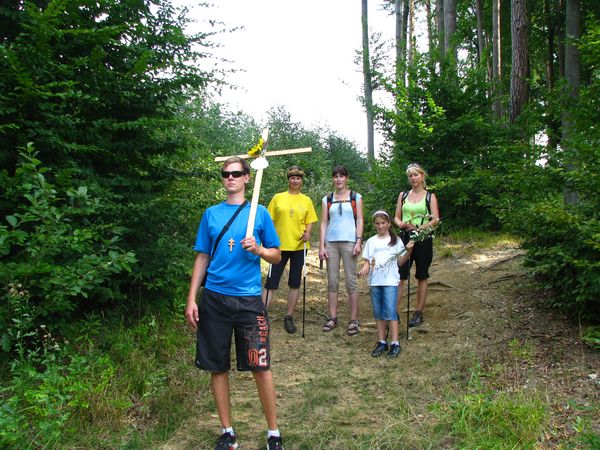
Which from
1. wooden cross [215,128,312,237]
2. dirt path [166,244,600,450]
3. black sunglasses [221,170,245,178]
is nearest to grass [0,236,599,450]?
dirt path [166,244,600,450]

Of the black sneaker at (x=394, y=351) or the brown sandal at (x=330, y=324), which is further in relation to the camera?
the brown sandal at (x=330, y=324)

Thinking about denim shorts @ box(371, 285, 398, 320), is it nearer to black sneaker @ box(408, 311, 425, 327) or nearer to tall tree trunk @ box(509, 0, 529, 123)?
black sneaker @ box(408, 311, 425, 327)

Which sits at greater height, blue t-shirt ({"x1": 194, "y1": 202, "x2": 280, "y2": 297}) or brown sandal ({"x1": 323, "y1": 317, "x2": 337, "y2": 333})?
blue t-shirt ({"x1": 194, "y1": 202, "x2": 280, "y2": 297})

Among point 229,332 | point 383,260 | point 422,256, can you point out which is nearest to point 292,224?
point 383,260

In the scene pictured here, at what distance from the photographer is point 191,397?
4.13 metres

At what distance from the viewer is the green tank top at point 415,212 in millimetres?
5531

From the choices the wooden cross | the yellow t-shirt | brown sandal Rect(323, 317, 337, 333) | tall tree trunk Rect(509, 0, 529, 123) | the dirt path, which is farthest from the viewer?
tall tree trunk Rect(509, 0, 529, 123)

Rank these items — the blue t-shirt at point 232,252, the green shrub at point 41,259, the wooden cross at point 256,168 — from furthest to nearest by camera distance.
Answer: the green shrub at point 41,259 → the blue t-shirt at point 232,252 → the wooden cross at point 256,168

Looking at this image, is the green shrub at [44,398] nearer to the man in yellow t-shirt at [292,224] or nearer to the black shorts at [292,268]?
the black shorts at [292,268]

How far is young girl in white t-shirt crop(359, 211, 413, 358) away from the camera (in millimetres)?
5048

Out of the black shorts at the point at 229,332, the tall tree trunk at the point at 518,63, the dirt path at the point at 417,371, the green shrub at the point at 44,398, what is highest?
the tall tree trunk at the point at 518,63

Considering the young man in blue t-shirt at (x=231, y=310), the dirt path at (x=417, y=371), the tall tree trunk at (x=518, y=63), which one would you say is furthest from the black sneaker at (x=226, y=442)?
the tall tree trunk at (x=518, y=63)

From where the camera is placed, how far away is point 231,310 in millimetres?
3219

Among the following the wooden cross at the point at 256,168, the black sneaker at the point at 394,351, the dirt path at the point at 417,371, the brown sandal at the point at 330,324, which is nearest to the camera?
the wooden cross at the point at 256,168
